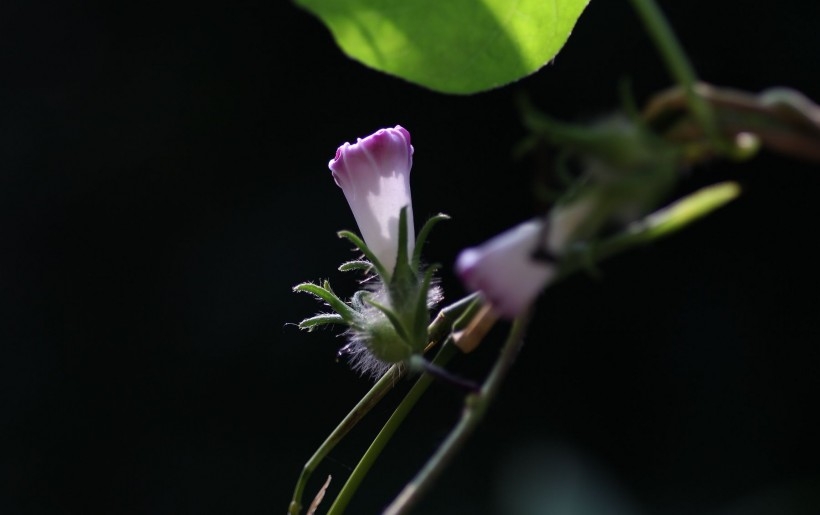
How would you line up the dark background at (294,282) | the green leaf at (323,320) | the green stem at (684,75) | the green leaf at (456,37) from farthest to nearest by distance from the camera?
the dark background at (294,282), the green leaf at (323,320), the green leaf at (456,37), the green stem at (684,75)

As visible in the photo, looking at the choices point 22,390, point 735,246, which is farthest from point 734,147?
point 22,390

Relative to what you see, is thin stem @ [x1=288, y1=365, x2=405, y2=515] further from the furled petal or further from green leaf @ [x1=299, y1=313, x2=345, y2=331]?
the furled petal

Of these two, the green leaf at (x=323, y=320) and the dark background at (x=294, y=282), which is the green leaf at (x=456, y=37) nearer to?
the green leaf at (x=323, y=320)

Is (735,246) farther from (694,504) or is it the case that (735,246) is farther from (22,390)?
(22,390)

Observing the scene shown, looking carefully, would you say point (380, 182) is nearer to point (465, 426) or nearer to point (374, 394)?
point (374, 394)

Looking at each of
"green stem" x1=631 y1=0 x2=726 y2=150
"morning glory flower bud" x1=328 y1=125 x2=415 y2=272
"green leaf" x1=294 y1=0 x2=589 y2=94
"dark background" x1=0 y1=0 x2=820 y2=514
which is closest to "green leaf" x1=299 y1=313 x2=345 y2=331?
"morning glory flower bud" x1=328 y1=125 x2=415 y2=272

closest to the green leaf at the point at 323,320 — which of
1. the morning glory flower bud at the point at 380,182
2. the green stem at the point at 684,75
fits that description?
the morning glory flower bud at the point at 380,182
